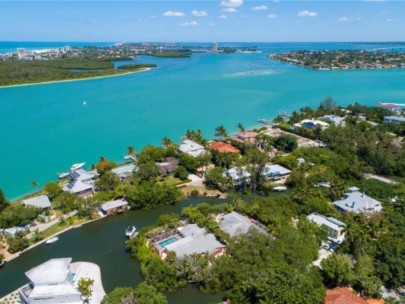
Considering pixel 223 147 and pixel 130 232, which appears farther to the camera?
pixel 223 147

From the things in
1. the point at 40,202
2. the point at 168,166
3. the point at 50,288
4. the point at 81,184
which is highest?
the point at 50,288

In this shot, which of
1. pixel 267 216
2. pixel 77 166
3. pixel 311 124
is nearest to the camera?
pixel 267 216

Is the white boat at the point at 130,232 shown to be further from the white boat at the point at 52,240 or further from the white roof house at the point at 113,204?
the white boat at the point at 52,240

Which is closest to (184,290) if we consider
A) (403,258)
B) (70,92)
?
(403,258)

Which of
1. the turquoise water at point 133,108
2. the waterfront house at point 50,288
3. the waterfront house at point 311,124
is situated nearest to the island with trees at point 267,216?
the waterfront house at point 50,288

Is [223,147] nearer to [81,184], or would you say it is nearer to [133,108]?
[81,184]

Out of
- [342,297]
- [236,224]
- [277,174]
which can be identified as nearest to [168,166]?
[277,174]
